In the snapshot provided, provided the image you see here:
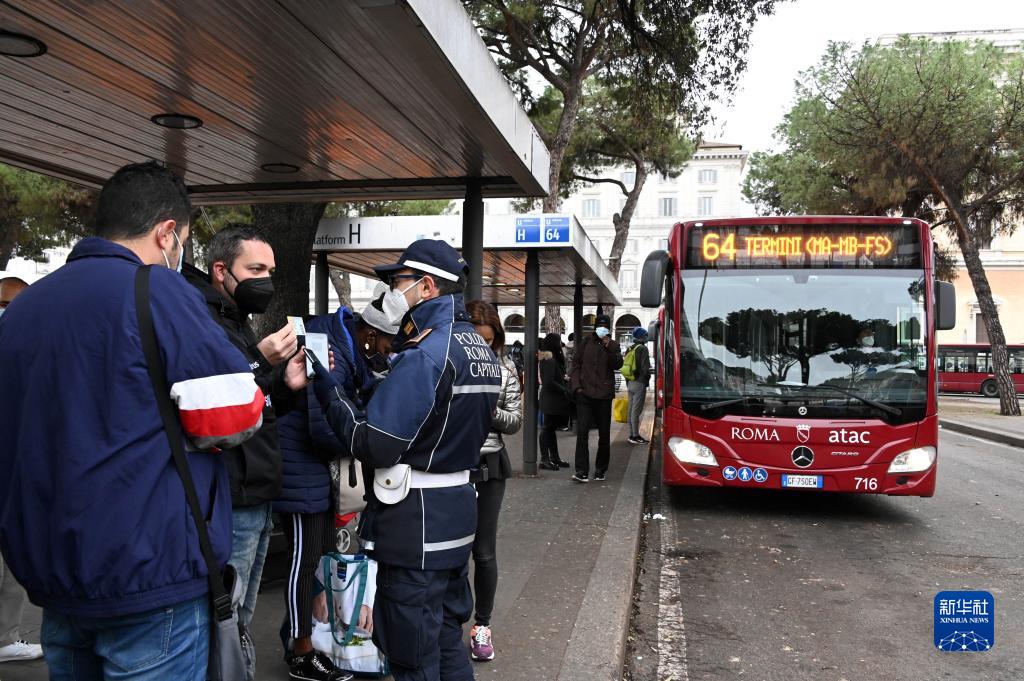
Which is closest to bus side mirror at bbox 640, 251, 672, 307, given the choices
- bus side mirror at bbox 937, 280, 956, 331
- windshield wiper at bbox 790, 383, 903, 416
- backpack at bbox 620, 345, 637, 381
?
windshield wiper at bbox 790, 383, 903, 416

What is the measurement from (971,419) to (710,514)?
16094 mm

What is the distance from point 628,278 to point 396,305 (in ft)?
207

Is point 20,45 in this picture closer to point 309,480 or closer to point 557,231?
point 309,480

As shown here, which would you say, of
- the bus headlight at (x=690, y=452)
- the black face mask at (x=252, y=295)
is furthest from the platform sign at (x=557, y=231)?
the black face mask at (x=252, y=295)

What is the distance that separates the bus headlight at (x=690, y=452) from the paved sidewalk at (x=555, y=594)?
0.64 metres

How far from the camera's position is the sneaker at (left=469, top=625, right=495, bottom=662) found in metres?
3.94

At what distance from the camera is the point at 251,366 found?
2.58 metres

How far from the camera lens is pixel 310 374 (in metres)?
2.92

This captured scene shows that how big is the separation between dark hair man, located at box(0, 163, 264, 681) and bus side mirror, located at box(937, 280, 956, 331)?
24.1 ft

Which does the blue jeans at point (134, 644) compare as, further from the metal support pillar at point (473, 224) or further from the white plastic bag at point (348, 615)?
the metal support pillar at point (473, 224)

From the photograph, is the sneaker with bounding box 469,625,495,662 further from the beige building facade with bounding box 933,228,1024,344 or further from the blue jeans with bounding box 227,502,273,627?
the beige building facade with bounding box 933,228,1024,344

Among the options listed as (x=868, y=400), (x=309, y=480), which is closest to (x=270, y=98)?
(x=309, y=480)

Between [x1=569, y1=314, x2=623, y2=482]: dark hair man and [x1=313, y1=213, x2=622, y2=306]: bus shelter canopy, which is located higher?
[x1=313, y1=213, x2=622, y2=306]: bus shelter canopy

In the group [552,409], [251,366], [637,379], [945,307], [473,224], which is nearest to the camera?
[251,366]
